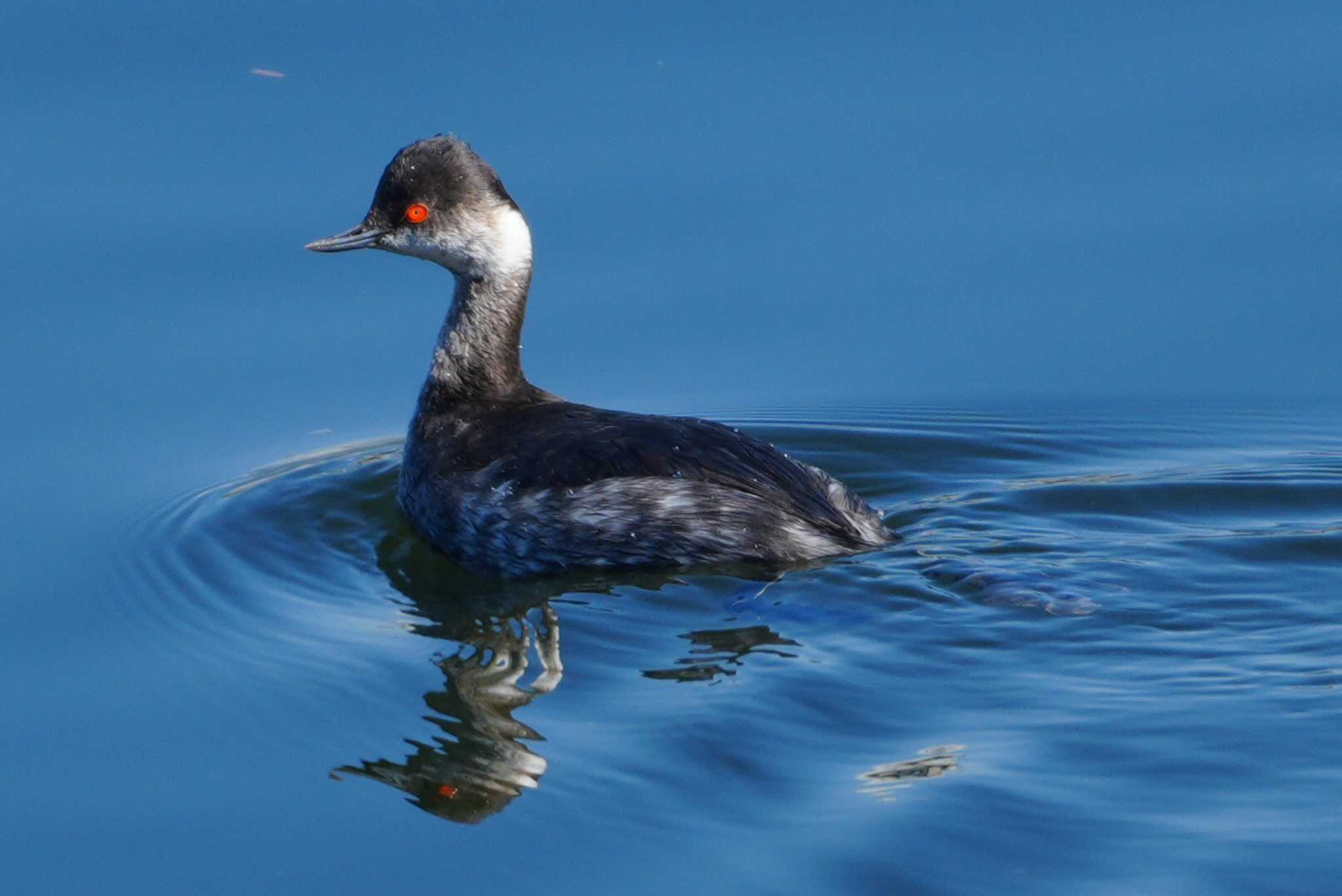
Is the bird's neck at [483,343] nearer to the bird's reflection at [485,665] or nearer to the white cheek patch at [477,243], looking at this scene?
the white cheek patch at [477,243]

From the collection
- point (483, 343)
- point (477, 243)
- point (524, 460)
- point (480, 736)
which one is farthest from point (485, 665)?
point (477, 243)

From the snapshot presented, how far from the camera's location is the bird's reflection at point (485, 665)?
6402 millimetres

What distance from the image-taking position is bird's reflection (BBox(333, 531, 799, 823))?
6.40 meters

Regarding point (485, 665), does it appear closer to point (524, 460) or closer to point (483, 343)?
point (524, 460)

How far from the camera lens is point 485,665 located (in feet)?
24.2

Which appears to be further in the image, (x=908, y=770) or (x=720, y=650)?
(x=720, y=650)

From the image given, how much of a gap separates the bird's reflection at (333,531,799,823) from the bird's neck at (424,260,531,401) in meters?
0.75

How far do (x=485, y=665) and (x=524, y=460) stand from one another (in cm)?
124

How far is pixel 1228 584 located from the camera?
779 cm

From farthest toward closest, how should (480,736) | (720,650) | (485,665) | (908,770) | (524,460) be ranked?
(524,460) < (485,665) < (720,650) < (480,736) < (908,770)

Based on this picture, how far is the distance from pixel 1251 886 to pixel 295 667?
343 centimetres

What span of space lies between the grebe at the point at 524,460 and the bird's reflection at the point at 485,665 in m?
0.14

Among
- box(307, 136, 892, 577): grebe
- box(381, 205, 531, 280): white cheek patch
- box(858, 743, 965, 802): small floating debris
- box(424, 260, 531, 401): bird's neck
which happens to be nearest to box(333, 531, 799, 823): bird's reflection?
box(307, 136, 892, 577): grebe

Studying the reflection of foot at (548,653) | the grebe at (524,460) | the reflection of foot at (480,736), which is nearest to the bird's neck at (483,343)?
the grebe at (524,460)
